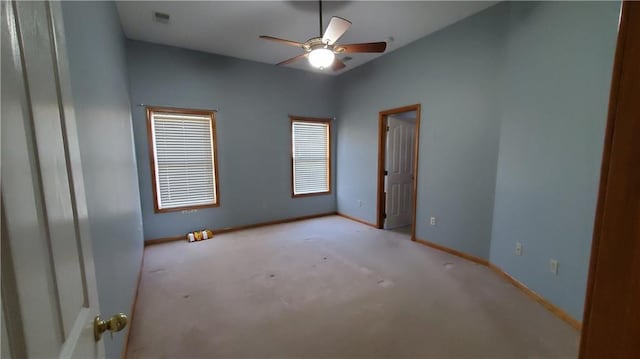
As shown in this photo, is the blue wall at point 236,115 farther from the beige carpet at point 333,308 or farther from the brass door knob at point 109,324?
the brass door knob at point 109,324

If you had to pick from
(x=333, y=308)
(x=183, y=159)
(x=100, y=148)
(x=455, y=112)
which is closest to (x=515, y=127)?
(x=455, y=112)

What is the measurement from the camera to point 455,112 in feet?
10.4

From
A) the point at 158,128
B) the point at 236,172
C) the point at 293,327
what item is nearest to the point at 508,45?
the point at 293,327

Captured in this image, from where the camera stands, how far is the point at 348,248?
3.55 metres

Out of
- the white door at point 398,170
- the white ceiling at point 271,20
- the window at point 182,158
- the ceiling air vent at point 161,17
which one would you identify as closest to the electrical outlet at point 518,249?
the white door at point 398,170

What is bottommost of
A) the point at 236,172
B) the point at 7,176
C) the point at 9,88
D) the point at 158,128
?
the point at 236,172

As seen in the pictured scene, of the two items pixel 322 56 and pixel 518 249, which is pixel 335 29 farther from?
pixel 518 249

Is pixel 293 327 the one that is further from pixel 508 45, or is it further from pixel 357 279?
pixel 508 45

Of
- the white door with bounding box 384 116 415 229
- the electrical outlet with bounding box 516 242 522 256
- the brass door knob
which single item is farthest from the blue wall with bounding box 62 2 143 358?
the white door with bounding box 384 116 415 229

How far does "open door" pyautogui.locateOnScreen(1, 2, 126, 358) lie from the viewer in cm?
36

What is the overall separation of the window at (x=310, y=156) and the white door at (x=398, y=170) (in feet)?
4.39

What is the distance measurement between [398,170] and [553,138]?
2.40 metres

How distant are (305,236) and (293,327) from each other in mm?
2107

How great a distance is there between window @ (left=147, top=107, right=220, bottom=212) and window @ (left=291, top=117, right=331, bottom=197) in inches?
56.9
